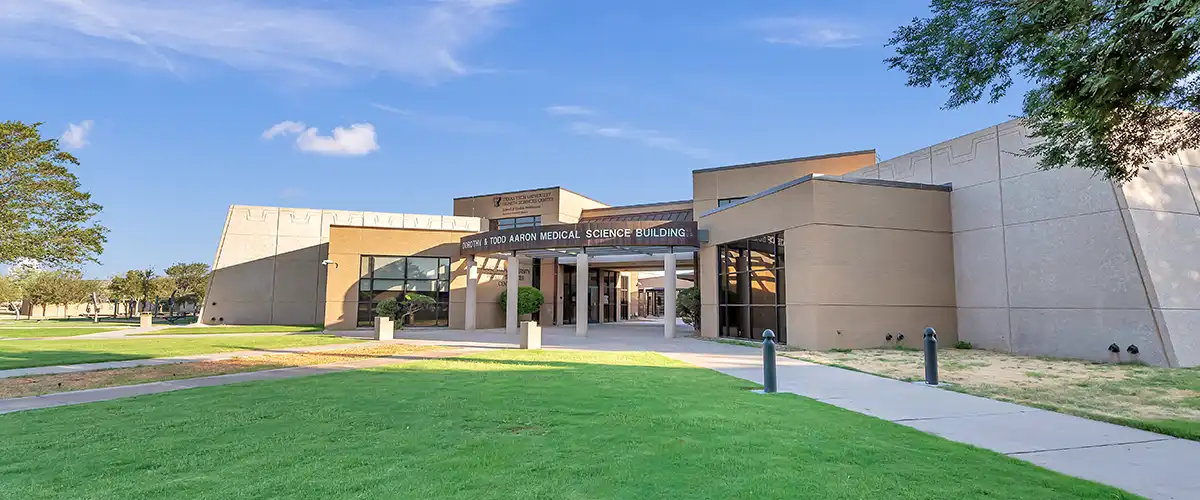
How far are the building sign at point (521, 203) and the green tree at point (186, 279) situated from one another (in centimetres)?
2924

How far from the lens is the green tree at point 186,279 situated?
1912 inches

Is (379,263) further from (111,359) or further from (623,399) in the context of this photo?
(623,399)

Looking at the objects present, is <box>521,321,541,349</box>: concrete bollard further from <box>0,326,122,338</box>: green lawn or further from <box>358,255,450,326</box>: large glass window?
<box>0,326,122,338</box>: green lawn

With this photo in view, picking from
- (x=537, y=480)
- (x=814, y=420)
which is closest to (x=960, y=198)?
(x=814, y=420)

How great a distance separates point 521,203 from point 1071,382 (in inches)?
1138

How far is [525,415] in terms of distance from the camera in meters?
6.17

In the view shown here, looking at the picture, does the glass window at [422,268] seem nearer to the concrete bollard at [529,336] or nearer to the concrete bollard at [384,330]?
the concrete bollard at [384,330]

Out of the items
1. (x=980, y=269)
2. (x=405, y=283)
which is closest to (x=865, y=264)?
(x=980, y=269)

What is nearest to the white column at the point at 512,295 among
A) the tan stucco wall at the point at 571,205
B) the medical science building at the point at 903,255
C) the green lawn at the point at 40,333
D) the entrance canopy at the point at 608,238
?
the medical science building at the point at 903,255

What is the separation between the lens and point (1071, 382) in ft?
31.2

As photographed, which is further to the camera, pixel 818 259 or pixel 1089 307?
pixel 818 259

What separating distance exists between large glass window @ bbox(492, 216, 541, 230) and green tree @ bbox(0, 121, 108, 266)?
18892 mm

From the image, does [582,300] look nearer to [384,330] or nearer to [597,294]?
[384,330]

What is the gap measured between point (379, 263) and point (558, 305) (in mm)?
10096
